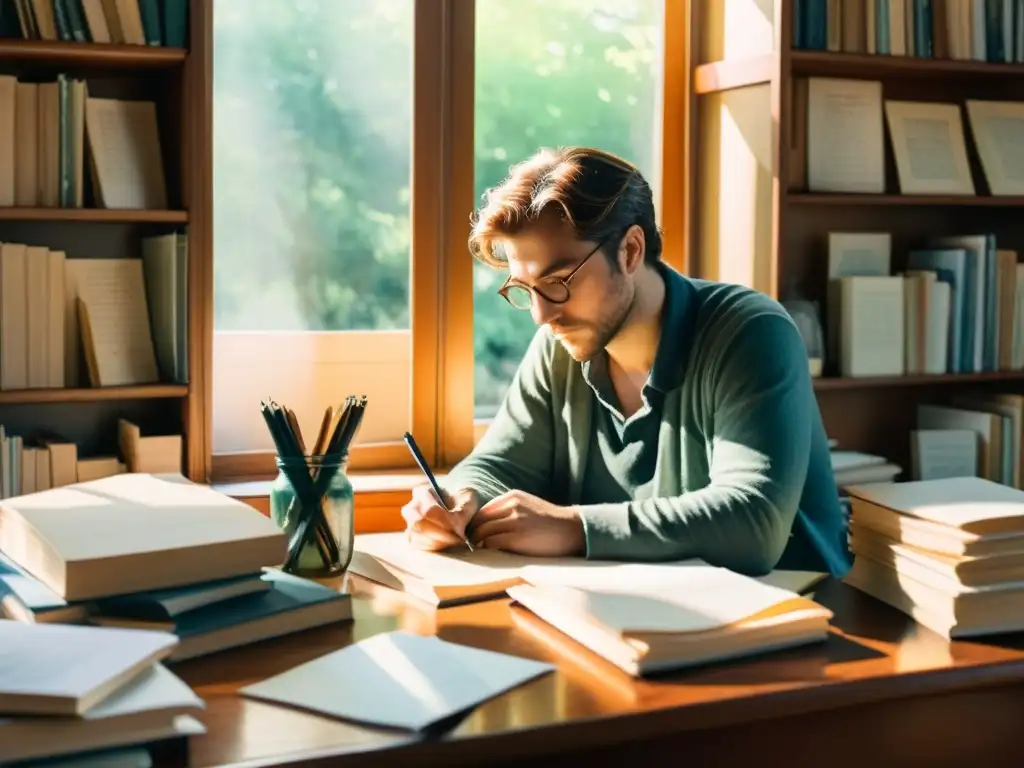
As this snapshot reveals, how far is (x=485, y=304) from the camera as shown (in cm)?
321

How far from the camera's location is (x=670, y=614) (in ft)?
4.25

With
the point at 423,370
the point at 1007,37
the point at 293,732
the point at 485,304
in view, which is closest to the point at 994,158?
the point at 1007,37

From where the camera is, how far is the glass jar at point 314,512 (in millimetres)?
1584

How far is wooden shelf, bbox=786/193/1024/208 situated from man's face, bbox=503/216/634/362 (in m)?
1.20

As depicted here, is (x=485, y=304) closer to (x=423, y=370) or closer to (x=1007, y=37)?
(x=423, y=370)

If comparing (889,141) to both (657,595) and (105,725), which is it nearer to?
(657,595)

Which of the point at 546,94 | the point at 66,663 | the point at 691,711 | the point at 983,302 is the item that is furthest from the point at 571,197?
the point at 983,302

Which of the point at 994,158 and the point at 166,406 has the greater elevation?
the point at 994,158

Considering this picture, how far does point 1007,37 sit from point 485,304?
4.89 feet

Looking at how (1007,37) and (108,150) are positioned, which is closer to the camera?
(108,150)

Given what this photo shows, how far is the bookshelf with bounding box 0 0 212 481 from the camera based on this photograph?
2643mm

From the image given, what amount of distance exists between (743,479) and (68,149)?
1.65m

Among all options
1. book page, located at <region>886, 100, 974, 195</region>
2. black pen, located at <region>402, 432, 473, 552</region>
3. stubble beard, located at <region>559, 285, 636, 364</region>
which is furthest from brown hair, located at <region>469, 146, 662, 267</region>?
book page, located at <region>886, 100, 974, 195</region>

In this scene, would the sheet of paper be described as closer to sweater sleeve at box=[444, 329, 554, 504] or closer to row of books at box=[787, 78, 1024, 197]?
sweater sleeve at box=[444, 329, 554, 504]
